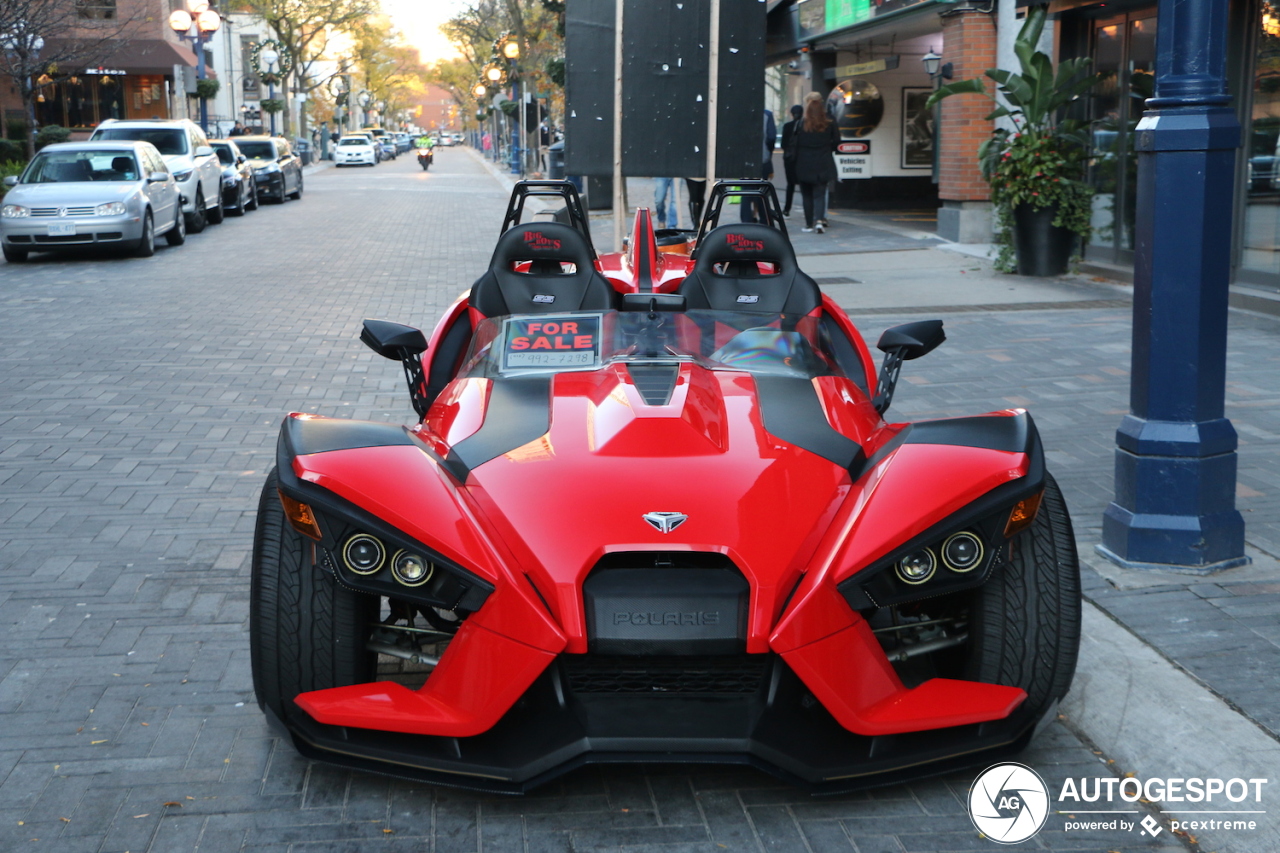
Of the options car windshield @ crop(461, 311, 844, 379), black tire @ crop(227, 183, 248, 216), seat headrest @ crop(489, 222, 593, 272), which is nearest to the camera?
car windshield @ crop(461, 311, 844, 379)

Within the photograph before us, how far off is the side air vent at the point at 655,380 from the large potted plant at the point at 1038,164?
395 inches

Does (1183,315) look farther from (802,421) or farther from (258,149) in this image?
(258,149)

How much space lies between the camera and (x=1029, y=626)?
340cm

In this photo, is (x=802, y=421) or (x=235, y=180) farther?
(x=235, y=180)

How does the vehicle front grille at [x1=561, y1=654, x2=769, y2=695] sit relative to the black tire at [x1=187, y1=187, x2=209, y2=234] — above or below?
below

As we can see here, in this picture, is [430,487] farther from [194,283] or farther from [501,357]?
[194,283]

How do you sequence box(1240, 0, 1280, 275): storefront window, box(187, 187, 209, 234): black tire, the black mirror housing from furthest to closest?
1. box(187, 187, 209, 234): black tire
2. box(1240, 0, 1280, 275): storefront window
3. the black mirror housing

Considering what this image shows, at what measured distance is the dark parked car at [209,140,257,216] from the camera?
1029 inches

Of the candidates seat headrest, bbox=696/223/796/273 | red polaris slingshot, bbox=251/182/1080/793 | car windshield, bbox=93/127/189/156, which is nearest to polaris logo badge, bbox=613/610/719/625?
red polaris slingshot, bbox=251/182/1080/793

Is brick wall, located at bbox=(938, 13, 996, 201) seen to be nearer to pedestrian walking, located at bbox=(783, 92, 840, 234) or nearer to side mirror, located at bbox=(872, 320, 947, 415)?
pedestrian walking, located at bbox=(783, 92, 840, 234)

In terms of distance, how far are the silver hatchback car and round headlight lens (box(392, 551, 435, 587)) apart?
15564 mm

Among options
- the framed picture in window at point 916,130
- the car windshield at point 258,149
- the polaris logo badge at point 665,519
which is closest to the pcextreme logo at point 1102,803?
the polaris logo badge at point 665,519

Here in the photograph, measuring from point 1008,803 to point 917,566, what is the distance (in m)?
0.61

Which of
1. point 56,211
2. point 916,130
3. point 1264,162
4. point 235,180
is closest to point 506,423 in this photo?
point 1264,162
